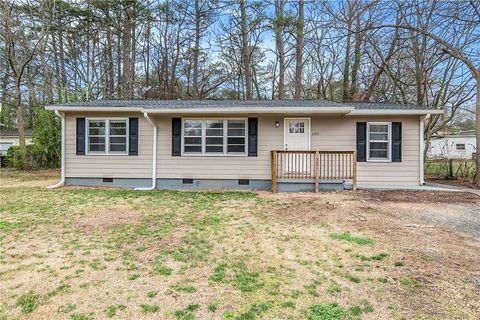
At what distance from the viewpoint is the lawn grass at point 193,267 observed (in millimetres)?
2354

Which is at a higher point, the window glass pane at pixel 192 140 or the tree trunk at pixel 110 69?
the tree trunk at pixel 110 69

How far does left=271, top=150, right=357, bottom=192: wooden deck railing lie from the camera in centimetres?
800

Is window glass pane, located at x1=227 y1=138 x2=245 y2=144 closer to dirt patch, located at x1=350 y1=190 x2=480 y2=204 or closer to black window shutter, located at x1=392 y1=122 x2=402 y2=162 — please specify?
dirt patch, located at x1=350 y1=190 x2=480 y2=204

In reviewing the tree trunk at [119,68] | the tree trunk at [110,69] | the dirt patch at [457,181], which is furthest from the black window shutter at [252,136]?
the tree trunk at [110,69]

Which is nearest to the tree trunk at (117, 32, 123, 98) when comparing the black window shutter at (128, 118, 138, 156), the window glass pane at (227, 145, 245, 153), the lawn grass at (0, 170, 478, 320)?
the black window shutter at (128, 118, 138, 156)

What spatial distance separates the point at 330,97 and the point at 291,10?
17.3 feet

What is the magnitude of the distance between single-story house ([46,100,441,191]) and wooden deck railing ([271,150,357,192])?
0.21ft

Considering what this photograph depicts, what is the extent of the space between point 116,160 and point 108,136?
0.77 meters

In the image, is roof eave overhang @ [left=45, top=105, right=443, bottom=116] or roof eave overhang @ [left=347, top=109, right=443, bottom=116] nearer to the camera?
roof eave overhang @ [left=45, top=105, right=443, bottom=116]

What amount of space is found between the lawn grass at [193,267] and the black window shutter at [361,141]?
410 cm

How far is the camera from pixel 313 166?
8.22 m

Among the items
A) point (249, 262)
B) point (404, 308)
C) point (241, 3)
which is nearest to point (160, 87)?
point (241, 3)

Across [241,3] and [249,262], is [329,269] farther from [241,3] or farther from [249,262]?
[241,3]

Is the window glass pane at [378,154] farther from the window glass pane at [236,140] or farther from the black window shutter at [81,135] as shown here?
the black window shutter at [81,135]
